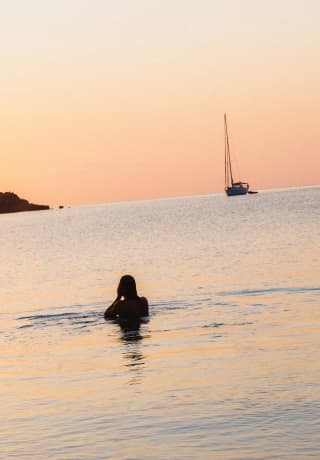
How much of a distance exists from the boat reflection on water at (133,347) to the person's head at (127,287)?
0.72 m

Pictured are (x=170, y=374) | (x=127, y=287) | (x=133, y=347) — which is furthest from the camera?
(x=127, y=287)

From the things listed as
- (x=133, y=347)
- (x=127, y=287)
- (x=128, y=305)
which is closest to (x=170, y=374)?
(x=133, y=347)

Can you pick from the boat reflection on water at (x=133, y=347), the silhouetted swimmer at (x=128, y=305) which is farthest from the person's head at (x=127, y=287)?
the boat reflection on water at (x=133, y=347)

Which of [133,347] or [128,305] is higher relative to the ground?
[128,305]

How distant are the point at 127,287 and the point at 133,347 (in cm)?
459

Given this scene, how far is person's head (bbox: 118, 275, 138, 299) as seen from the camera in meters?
27.0

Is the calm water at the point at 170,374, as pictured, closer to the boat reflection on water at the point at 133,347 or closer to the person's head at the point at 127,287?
the boat reflection on water at the point at 133,347

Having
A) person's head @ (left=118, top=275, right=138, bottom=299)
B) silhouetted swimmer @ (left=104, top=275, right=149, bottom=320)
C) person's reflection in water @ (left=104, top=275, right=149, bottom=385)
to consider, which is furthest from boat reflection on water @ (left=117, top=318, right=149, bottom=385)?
person's head @ (left=118, top=275, right=138, bottom=299)

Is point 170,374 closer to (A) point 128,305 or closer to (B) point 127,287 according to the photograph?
(B) point 127,287

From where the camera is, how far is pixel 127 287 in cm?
2730

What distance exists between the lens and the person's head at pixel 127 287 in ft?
88.5

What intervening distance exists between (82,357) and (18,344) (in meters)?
3.64

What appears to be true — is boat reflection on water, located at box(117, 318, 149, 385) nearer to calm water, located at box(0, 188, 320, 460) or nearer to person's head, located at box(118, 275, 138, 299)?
calm water, located at box(0, 188, 320, 460)

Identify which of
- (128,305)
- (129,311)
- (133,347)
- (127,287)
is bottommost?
(133,347)
